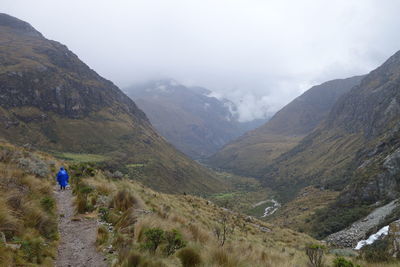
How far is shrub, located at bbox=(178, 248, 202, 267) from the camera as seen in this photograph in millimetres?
6980

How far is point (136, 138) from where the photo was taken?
17812 cm

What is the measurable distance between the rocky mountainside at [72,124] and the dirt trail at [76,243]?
369 feet

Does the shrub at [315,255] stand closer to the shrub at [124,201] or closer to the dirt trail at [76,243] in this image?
the dirt trail at [76,243]

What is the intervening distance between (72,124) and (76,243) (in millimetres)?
164431

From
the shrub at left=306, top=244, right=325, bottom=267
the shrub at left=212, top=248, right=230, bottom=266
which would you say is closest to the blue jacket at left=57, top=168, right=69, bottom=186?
the shrub at left=212, top=248, right=230, bottom=266

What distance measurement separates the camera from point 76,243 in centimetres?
872

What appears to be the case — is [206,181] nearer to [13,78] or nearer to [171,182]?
[171,182]

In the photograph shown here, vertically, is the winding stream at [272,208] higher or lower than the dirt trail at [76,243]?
lower

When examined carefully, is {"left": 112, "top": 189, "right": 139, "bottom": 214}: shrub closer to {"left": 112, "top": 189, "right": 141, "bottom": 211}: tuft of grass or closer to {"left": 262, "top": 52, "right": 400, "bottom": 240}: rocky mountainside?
{"left": 112, "top": 189, "right": 141, "bottom": 211}: tuft of grass

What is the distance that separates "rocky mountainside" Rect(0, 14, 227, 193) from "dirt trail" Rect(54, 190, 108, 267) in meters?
112

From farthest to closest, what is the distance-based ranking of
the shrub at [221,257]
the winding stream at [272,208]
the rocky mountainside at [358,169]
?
the winding stream at [272,208], the rocky mountainside at [358,169], the shrub at [221,257]

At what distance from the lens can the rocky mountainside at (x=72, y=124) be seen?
13312cm

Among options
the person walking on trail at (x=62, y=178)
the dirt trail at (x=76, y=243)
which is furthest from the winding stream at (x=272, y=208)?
the dirt trail at (x=76, y=243)

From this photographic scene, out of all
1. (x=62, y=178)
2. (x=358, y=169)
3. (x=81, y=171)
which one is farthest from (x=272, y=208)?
(x=62, y=178)
